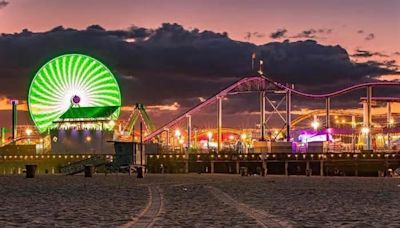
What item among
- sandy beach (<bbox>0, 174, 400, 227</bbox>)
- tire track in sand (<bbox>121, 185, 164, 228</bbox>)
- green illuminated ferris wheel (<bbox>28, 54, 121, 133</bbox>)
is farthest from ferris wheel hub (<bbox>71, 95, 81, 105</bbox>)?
tire track in sand (<bbox>121, 185, 164, 228</bbox>)

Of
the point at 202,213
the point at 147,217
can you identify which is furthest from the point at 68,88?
the point at 147,217

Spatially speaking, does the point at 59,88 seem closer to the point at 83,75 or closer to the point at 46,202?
the point at 83,75

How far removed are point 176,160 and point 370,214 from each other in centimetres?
8053

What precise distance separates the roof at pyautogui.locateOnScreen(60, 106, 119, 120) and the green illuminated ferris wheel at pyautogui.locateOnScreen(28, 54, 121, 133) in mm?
830

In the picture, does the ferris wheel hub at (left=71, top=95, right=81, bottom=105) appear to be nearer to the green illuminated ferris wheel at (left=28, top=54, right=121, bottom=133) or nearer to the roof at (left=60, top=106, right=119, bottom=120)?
the green illuminated ferris wheel at (left=28, top=54, right=121, bottom=133)

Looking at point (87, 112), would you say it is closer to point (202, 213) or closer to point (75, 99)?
point (75, 99)

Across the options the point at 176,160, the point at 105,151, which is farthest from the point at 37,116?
the point at 176,160

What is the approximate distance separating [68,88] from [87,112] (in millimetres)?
5987

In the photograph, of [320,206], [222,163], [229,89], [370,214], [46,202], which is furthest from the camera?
[229,89]

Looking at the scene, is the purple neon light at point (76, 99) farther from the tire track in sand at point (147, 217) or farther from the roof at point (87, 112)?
the tire track in sand at point (147, 217)

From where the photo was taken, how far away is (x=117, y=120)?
13725cm

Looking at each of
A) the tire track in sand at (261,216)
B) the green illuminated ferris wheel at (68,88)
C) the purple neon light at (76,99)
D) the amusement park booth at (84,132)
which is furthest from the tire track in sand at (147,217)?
the purple neon light at (76,99)

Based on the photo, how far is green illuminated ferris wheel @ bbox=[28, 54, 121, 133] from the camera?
127438 millimetres

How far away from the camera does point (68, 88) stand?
12900 centimetres
